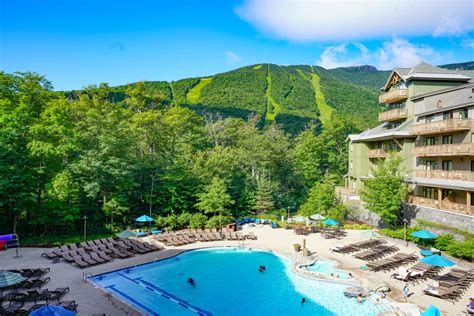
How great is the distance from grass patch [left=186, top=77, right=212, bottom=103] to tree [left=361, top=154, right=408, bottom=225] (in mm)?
74770

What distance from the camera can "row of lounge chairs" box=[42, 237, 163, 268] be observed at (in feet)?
69.3

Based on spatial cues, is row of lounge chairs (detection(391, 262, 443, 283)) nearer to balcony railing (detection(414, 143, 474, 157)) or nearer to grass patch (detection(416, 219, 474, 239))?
grass patch (detection(416, 219, 474, 239))

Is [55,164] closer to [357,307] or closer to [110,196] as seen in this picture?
[110,196]

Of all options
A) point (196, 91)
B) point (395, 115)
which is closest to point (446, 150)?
point (395, 115)

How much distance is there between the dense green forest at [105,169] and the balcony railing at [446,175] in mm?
15578

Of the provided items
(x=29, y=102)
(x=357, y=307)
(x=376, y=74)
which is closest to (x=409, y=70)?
(x=357, y=307)

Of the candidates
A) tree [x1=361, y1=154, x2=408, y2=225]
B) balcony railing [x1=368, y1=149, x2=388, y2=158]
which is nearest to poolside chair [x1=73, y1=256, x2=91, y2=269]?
tree [x1=361, y1=154, x2=408, y2=225]

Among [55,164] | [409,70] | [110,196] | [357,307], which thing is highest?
[409,70]

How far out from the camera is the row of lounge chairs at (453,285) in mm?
15773

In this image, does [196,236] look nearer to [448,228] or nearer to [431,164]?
[448,228]

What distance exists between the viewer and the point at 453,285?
16.6m

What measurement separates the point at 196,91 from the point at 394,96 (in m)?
79.2

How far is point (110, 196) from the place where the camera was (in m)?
29.6

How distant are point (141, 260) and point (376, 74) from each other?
155767 mm
